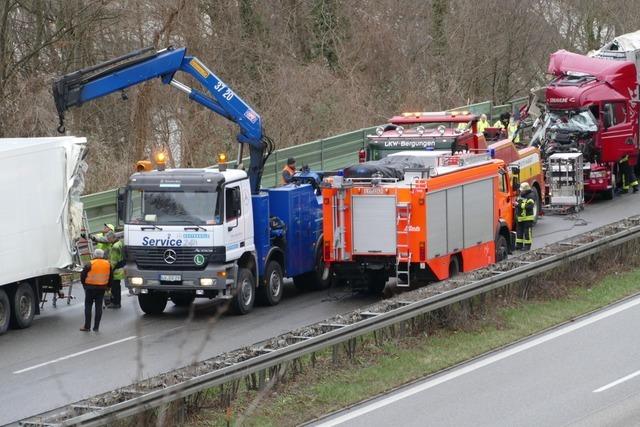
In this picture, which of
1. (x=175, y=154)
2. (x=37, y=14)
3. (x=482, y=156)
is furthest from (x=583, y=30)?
(x=482, y=156)

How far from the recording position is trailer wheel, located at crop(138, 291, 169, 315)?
2108 centimetres

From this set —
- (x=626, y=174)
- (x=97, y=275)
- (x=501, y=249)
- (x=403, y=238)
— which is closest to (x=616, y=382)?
(x=403, y=238)

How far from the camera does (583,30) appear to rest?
2046 inches

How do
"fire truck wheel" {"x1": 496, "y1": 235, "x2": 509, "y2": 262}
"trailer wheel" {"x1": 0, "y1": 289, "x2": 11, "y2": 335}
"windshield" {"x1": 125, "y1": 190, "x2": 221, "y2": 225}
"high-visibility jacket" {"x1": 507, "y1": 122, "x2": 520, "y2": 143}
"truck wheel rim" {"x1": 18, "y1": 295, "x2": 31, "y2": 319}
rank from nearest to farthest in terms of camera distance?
"trailer wheel" {"x1": 0, "y1": 289, "x2": 11, "y2": 335}, "windshield" {"x1": 125, "y1": 190, "x2": 221, "y2": 225}, "truck wheel rim" {"x1": 18, "y1": 295, "x2": 31, "y2": 319}, "fire truck wheel" {"x1": 496, "y1": 235, "x2": 509, "y2": 262}, "high-visibility jacket" {"x1": 507, "y1": 122, "x2": 520, "y2": 143}

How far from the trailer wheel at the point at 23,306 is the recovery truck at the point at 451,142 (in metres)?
8.95

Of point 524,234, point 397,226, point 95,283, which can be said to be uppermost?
point 397,226

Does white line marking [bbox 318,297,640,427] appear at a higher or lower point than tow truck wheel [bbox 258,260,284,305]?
lower

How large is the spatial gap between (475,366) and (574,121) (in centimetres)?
1791

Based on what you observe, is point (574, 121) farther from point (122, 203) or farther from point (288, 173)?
point (122, 203)

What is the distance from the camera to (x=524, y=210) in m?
25.0

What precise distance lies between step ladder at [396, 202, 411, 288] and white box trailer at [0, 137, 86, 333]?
564 cm

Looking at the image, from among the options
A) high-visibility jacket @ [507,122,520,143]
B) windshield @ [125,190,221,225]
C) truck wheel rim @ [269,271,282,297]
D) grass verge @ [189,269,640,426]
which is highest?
high-visibility jacket @ [507,122,520,143]

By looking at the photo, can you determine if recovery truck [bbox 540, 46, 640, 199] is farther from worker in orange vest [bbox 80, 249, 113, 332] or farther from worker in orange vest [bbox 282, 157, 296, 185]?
worker in orange vest [bbox 80, 249, 113, 332]

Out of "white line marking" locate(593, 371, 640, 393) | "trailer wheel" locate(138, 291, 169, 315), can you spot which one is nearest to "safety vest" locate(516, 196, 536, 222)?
"trailer wheel" locate(138, 291, 169, 315)
